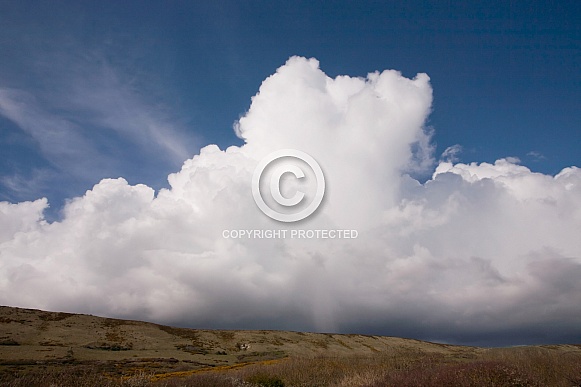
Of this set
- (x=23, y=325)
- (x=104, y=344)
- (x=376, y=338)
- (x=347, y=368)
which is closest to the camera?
(x=347, y=368)

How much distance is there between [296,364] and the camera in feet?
90.8

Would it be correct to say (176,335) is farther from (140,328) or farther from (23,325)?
(23,325)

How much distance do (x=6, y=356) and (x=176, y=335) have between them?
5010 cm

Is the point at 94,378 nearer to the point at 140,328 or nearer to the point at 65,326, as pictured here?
the point at 65,326

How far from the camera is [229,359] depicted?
231 feet

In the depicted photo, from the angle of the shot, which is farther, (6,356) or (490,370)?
(6,356)

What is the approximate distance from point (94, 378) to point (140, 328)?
314 ft

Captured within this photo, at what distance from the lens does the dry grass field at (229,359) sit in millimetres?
15805

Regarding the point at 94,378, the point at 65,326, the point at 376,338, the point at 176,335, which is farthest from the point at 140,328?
the point at 94,378

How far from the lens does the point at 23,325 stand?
8019cm

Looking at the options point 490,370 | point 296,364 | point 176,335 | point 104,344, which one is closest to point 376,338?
point 176,335

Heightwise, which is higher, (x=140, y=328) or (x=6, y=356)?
(x=140, y=328)

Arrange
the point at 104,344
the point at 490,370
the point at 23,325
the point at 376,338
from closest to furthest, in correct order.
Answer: the point at 490,370
the point at 104,344
the point at 23,325
the point at 376,338

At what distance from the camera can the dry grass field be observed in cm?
1580
